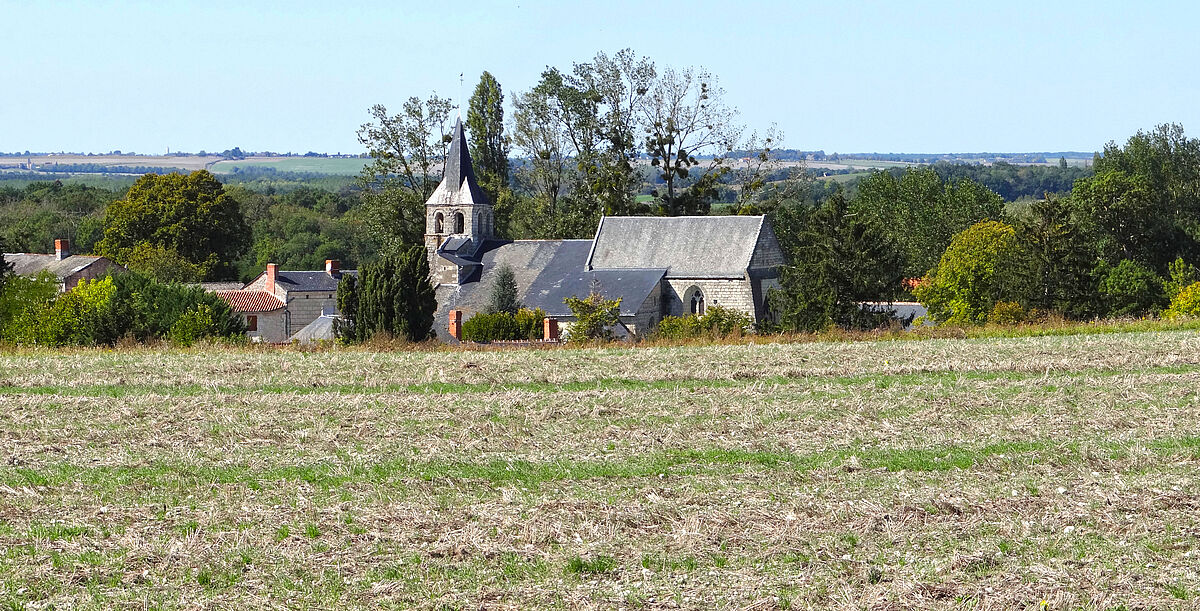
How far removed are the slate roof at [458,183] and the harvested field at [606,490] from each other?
47.5m

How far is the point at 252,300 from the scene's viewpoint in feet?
231

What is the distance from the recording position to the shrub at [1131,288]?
5697 centimetres

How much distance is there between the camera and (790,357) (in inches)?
920

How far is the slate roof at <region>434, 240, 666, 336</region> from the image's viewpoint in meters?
56.7

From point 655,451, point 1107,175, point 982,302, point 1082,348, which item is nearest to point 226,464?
point 655,451

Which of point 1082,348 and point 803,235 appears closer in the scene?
point 1082,348

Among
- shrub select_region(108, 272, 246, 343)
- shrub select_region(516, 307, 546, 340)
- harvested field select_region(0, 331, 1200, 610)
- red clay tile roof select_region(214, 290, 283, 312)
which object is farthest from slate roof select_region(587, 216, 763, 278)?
harvested field select_region(0, 331, 1200, 610)

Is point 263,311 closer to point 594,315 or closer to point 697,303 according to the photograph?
point 697,303

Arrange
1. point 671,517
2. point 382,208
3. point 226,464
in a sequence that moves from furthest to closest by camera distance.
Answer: point 382,208, point 226,464, point 671,517

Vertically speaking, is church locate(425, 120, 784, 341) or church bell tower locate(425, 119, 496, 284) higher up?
church bell tower locate(425, 119, 496, 284)

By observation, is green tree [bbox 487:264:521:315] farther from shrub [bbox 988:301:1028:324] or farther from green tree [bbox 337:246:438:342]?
shrub [bbox 988:301:1028:324]

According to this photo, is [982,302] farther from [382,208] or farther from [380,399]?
[380,399]

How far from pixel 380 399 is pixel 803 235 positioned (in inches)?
1449

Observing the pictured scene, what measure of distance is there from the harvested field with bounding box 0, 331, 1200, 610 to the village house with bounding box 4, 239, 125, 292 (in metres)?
55.5
